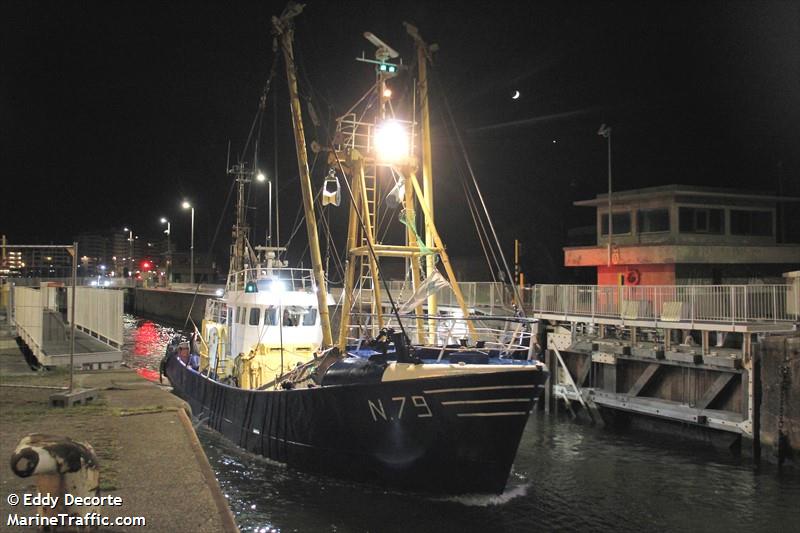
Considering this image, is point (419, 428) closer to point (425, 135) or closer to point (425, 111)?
point (425, 135)

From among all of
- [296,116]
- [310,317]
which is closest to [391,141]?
[296,116]

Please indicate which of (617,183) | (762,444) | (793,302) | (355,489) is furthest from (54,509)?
(617,183)

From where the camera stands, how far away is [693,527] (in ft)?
41.7

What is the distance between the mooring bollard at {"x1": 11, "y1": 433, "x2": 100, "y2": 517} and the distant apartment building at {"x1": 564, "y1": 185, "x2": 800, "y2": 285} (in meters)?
28.1

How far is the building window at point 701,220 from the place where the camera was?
30.9 metres

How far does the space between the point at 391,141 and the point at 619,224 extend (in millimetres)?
20925

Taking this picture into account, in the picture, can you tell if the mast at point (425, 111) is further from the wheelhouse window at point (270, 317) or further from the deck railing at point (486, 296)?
the deck railing at point (486, 296)

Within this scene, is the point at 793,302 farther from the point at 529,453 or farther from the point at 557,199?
the point at 557,199

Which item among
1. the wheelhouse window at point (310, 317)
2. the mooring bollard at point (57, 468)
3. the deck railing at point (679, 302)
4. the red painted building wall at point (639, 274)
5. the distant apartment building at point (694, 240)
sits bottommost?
the mooring bollard at point (57, 468)

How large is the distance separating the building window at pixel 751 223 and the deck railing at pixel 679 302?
42.2 feet

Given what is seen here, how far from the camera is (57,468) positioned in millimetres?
4957

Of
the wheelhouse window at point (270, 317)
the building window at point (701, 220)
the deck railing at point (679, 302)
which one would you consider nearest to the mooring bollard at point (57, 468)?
the wheelhouse window at point (270, 317)

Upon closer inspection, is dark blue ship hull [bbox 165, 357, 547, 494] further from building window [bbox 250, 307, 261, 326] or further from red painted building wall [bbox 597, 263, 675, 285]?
red painted building wall [bbox 597, 263, 675, 285]

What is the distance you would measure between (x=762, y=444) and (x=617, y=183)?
87.4 feet
